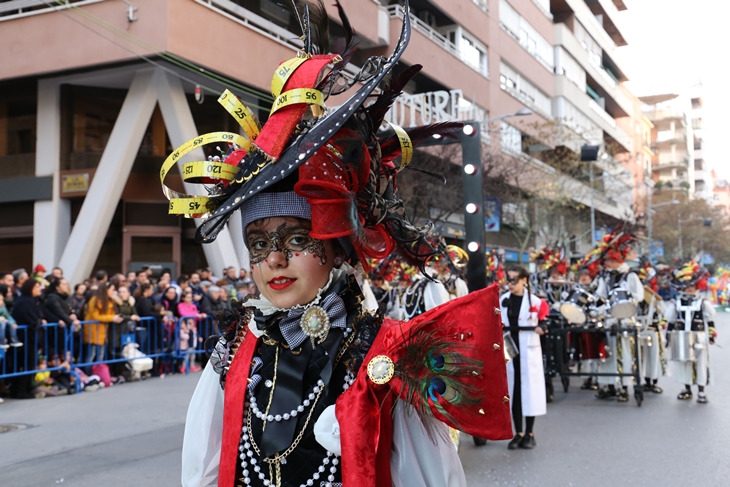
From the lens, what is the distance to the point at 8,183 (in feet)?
62.0

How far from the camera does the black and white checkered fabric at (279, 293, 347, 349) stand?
7.49ft

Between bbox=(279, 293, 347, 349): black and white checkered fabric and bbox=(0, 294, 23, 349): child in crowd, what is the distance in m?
8.59

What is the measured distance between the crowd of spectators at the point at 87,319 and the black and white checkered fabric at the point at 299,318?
7.29 meters

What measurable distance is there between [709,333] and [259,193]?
11328mm

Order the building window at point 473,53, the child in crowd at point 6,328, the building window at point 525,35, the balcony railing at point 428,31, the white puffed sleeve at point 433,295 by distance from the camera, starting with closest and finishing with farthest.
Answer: the white puffed sleeve at point 433,295 → the child in crowd at point 6,328 → the balcony railing at point 428,31 → the building window at point 473,53 → the building window at point 525,35

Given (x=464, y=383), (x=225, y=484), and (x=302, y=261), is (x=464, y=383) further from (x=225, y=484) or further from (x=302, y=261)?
(x=225, y=484)

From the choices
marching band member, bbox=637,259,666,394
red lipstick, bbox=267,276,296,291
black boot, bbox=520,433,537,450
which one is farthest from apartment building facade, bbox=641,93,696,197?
red lipstick, bbox=267,276,296,291

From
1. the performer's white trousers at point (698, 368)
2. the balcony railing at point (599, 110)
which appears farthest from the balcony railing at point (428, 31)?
the balcony railing at point (599, 110)

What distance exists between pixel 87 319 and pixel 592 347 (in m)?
7.90

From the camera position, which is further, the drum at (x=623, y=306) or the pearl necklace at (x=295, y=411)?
the drum at (x=623, y=306)

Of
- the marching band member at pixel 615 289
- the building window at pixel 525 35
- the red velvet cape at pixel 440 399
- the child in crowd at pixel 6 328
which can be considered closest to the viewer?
the red velvet cape at pixel 440 399

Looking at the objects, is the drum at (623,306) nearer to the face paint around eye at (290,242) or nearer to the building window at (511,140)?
the face paint around eye at (290,242)

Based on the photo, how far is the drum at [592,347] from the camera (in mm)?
10180

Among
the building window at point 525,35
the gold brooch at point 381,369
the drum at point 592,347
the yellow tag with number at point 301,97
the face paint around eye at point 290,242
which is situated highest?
the building window at point 525,35
